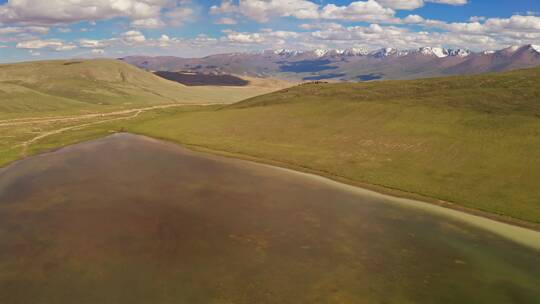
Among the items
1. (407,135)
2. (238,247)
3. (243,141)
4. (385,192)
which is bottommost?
(238,247)

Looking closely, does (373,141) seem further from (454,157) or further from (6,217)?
(6,217)

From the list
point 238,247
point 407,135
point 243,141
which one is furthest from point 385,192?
point 243,141

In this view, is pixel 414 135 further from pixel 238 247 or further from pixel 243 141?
pixel 238 247

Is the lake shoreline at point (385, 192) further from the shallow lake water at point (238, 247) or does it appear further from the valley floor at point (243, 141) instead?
the shallow lake water at point (238, 247)

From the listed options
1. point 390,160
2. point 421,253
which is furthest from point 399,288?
point 390,160

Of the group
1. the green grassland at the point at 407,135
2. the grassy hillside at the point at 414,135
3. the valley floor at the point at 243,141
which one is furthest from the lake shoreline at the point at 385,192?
the grassy hillside at the point at 414,135
